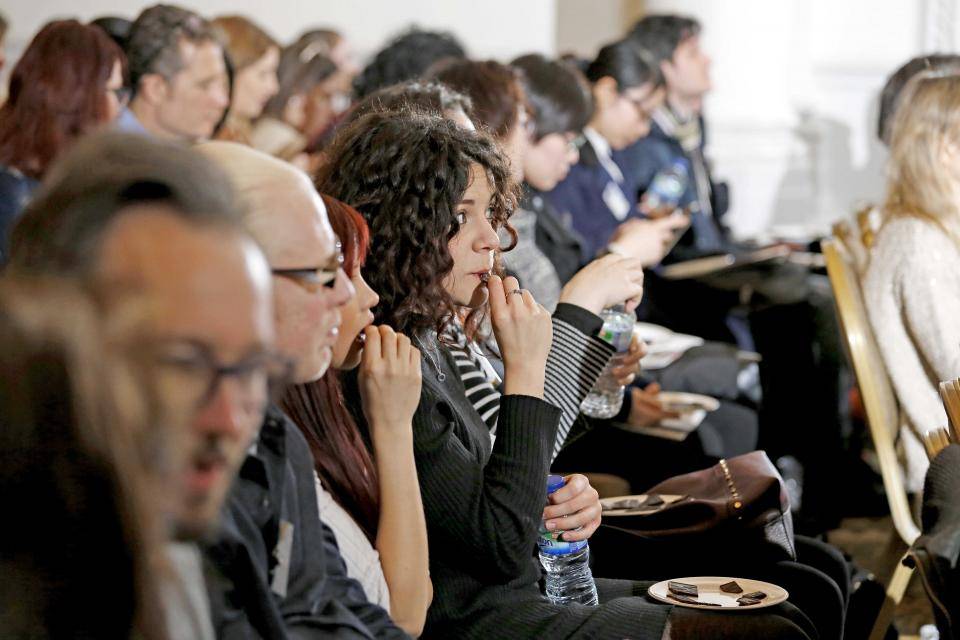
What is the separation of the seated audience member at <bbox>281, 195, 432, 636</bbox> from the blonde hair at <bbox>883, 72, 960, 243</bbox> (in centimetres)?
179

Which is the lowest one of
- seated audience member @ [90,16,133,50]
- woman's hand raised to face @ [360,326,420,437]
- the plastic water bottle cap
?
the plastic water bottle cap

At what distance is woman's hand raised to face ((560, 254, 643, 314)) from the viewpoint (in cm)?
238

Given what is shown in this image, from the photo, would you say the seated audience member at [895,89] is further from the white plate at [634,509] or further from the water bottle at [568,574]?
the water bottle at [568,574]

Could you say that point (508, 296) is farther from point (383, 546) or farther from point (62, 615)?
point (62, 615)

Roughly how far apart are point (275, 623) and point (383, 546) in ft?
1.29

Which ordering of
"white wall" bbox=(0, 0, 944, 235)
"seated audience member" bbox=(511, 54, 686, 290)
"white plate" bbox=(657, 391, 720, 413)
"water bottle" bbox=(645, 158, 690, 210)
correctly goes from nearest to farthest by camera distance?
"white plate" bbox=(657, 391, 720, 413) < "seated audience member" bbox=(511, 54, 686, 290) < "water bottle" bbox=(645, 158, 690, 210) < "white wall" bbox=(0, 0, 944, 235)

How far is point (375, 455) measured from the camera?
174 cm

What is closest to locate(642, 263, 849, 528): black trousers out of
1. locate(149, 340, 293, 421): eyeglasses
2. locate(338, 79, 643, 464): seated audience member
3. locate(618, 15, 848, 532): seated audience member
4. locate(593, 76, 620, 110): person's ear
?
locate(618, 15, 848, 532): seated audience member

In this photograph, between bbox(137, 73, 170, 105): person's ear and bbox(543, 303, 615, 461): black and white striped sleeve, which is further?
bbox(137, 73, 170, 105): person's ear

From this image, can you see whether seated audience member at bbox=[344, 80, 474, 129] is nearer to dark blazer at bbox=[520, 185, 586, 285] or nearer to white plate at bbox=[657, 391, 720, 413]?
white plate at bbox=[657, 391, 720, 413]

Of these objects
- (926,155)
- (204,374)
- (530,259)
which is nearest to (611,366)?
(530,259)

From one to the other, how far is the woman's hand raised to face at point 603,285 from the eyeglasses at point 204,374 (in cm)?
145

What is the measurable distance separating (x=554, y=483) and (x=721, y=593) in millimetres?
308

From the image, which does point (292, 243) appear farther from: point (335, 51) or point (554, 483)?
point (335, 51)
